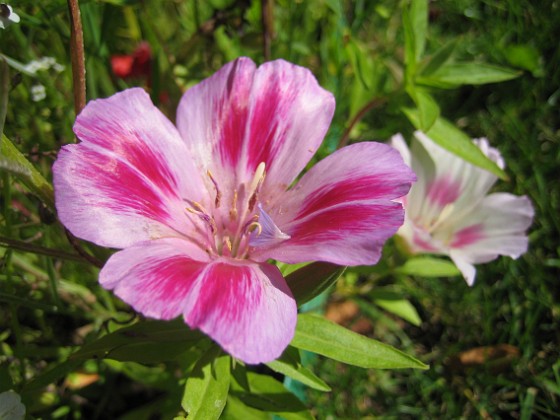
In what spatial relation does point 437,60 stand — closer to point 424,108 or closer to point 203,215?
point 424,108

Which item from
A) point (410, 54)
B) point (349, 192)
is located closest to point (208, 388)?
point (349, 192)

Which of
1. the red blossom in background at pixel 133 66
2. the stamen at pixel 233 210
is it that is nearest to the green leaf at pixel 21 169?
the stamen at pixel 233 210

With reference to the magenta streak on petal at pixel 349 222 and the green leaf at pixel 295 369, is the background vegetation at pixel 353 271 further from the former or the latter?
the magenta streak on petal at pixel 349 222

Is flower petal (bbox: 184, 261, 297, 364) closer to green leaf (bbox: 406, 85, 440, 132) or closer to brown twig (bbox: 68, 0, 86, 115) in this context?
brown twig (bbox: 68, 0, 86, 115)

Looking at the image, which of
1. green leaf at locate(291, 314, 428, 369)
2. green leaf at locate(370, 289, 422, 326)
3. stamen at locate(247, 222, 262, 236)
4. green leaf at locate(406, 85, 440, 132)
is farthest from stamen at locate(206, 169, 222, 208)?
green leaf at locate(370, 289, 422, 326)

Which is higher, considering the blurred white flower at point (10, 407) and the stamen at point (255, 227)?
the stamen at point (255, 227)
